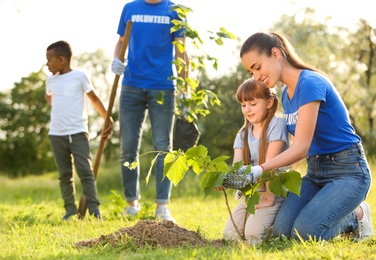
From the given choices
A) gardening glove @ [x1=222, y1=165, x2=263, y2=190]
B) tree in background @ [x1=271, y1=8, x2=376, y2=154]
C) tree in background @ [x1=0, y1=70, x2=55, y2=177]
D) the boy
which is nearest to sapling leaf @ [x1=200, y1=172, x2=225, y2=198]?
gardening glove @ [x1=222, y1=165, x2=263, y2=190]

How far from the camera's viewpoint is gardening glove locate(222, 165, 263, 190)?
10.3 feet

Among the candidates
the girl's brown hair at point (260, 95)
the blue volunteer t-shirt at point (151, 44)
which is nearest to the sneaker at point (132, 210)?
the blue volunteer t-shirt at point (151, 44)

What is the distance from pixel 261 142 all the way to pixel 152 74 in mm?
1621

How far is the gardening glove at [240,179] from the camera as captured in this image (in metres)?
3.15

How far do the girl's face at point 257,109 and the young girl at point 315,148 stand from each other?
13cm

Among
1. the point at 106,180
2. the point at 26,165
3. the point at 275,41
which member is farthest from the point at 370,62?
the point at 275,41

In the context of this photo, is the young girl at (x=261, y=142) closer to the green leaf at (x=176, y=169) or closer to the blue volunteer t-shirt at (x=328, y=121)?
the blue volunteer t-shirt at (x=328, y=121)

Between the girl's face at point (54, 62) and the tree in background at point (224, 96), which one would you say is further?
the tree in background at point (224, 96)

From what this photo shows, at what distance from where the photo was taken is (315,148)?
358cm

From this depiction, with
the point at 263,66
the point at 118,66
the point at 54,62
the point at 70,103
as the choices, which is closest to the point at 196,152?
the point at 263,66

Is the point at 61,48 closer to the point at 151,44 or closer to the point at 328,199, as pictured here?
the point at 151,44

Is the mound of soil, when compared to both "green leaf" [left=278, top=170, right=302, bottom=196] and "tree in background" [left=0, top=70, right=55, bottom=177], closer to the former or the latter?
"green leaf" [left=278, top=170, right=302, bottom=196]

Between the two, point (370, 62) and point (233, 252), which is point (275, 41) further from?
point (370, 62)

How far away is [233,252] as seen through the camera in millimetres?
2834
